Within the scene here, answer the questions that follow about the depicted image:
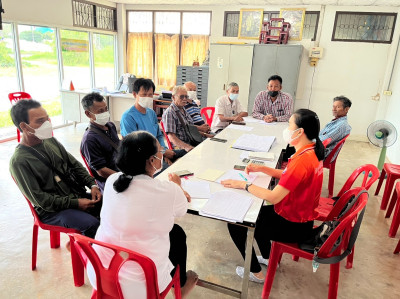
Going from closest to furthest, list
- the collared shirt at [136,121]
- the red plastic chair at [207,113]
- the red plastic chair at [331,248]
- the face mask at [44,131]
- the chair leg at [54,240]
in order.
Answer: the red plastic chair at [331,248] < the face mask at [44,131] < the chair leg at [54,240] < the collared shirt at [136,121] < the red plastic chair at [207,113]

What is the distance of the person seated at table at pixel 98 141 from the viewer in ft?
6.90

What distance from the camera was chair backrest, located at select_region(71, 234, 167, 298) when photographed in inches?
45.0

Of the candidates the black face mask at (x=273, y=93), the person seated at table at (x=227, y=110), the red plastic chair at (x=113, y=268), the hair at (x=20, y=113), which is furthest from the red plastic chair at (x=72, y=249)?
the black face mask at (x=273, y=93)

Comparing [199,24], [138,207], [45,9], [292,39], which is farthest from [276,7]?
[138,207]

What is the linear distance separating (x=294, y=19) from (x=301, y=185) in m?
5.39

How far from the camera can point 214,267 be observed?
2160 mm

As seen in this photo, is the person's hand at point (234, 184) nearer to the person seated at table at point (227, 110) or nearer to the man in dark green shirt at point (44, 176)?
the man in dark green shirt at point (44, 176)

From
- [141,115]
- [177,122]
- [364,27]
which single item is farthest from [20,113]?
[364,27]

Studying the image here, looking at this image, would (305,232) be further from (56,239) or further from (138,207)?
(56,239)

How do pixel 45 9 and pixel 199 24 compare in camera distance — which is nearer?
pixel 45 9

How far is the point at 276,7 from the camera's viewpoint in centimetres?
606

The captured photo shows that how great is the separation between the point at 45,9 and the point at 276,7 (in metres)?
4.53

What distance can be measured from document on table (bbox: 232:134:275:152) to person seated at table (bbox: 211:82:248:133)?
0.89m

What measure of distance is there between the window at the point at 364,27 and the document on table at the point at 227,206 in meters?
5.51
